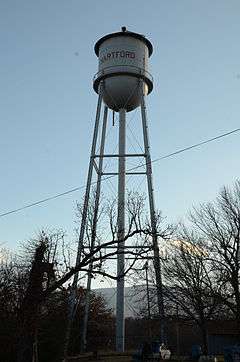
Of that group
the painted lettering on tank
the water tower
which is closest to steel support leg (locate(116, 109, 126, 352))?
the water tower

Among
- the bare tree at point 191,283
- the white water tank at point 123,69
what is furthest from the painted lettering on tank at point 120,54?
the bare tree at point 191,283

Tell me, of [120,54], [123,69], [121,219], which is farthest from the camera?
[120,54]

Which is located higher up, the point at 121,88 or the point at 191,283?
the point at 121,88

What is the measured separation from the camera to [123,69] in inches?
973

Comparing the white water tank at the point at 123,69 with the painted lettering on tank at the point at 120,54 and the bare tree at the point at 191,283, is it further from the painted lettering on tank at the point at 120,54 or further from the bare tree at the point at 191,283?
the bare tree at the point at 191,283

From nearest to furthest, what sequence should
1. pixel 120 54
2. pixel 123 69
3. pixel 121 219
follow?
pixel 121 219, pixel 123 69, pixel 120 54

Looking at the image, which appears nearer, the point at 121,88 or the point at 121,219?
the point at 121,219

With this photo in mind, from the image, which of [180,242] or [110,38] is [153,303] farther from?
[110,38]

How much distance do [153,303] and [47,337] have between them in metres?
6.55

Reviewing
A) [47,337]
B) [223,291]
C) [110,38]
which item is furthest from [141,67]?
[47,337]

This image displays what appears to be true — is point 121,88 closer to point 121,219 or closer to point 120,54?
point 120,54

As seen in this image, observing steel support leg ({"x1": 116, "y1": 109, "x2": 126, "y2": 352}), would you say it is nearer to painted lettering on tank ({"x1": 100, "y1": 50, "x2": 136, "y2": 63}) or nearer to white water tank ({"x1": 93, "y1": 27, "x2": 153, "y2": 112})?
white water tank ({"x1": 93, "y1": 27, "x2": 153, "y2": 112})

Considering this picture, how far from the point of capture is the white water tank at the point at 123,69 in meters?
24.9

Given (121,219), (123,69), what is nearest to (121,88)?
(123,69)
